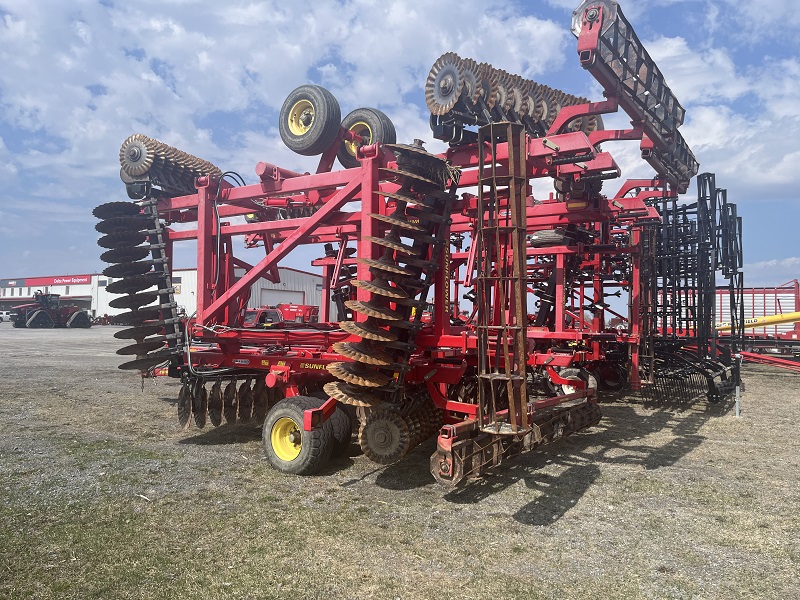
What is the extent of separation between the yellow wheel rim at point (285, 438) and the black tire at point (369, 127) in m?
3.64

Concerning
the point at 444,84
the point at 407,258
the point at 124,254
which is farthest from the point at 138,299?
the point at 444,84

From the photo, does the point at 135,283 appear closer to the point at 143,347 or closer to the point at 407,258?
the point at 143,347

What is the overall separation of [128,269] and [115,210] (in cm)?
76

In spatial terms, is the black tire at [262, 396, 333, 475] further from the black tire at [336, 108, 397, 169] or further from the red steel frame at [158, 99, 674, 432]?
the black tire at [336, 108, 397, 169]

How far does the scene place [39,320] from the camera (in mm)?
39375

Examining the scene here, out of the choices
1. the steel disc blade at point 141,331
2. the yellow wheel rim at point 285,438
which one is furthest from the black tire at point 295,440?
the steel disc blade at point 141,331

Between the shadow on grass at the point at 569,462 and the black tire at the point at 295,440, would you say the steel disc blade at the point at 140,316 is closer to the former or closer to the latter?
the black tire at the point at 295,440

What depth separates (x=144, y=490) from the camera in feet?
16.4

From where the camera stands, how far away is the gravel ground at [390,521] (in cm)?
338

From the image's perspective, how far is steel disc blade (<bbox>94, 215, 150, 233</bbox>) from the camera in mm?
6840

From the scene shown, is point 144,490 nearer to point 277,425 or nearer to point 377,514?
point 277,425

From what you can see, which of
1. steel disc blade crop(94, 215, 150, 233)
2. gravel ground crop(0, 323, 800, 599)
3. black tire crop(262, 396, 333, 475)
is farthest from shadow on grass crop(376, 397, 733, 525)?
steel disc blade crop(94, 215, 150, 233)

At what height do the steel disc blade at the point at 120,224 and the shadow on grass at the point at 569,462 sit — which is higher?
the steel disc blade at the point at 120,224

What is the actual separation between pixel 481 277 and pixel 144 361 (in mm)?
4457
